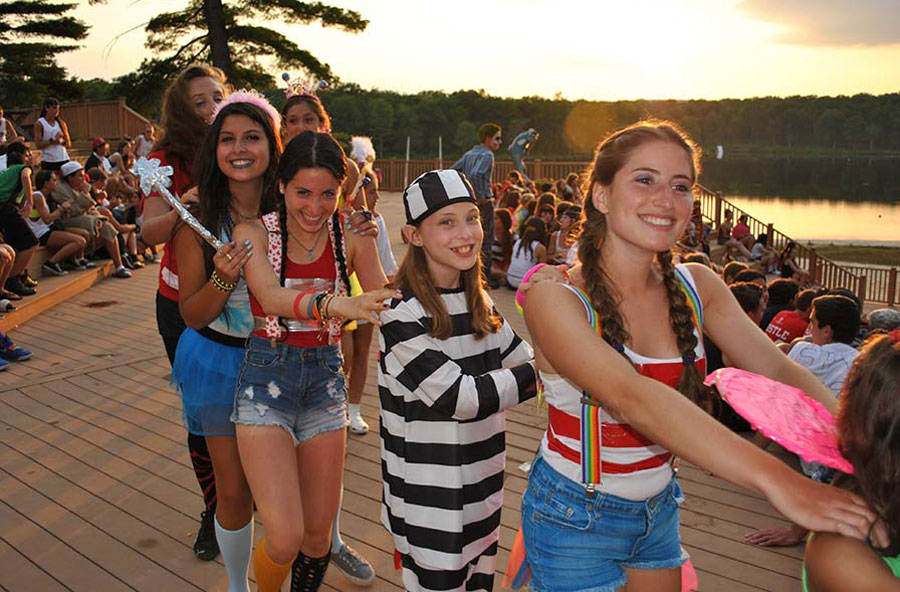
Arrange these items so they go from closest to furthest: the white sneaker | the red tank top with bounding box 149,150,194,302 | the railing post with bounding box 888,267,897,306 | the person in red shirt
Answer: the red tank top with bounding box 149,150,194,302
the white sneaker
the person in red shirt
the railing post with bounding box 888,267,897,306

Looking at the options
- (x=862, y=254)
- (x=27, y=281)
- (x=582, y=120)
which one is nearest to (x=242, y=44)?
(x=27, y=281)

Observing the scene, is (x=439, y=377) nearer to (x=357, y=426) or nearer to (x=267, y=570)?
(x=267, y=570)

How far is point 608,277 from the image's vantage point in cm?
183

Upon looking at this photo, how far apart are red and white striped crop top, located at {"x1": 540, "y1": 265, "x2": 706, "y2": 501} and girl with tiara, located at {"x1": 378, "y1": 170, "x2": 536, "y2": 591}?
0.34 meters

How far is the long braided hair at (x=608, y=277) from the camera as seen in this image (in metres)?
1.73

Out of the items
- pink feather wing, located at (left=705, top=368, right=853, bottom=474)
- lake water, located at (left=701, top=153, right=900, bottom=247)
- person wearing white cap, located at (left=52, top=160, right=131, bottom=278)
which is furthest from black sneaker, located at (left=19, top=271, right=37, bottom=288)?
lake water, located at (left=701, top=153, right=900, bottom=247)

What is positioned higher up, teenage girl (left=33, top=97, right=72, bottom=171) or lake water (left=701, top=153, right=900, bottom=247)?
teenage girl (left=33, top=97, right=72, bottom=171)

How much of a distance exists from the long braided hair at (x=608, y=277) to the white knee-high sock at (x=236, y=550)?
170cm

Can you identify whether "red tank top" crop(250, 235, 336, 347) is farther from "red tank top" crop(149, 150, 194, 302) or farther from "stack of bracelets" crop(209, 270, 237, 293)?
"red tank top" crop(149, 150, 194, 302)

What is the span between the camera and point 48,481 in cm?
408

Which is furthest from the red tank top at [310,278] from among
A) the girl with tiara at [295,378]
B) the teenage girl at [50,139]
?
the teenage girl at [50,139]

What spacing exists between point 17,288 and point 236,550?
276 inches

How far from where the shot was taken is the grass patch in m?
42.2

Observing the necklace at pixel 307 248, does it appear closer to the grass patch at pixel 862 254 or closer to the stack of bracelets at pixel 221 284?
the stack of bracelets at pixel 221 284
